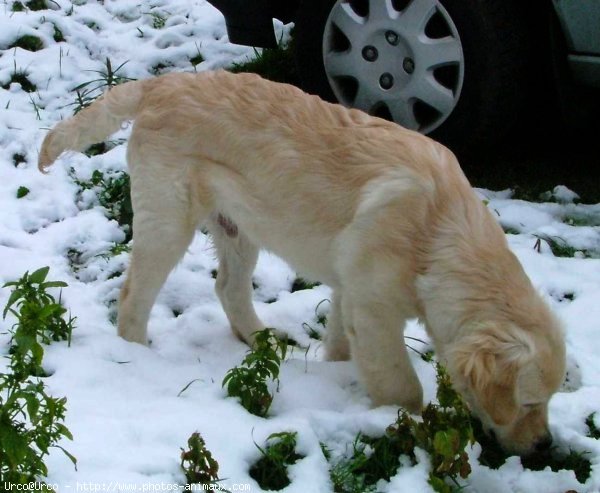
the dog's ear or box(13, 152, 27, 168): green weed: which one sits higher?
the dog's ear

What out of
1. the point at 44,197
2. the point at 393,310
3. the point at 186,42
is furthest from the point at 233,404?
the point at 186,42

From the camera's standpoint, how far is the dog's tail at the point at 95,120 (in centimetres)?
378

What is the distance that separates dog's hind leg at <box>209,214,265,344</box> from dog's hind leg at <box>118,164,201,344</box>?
0.34m

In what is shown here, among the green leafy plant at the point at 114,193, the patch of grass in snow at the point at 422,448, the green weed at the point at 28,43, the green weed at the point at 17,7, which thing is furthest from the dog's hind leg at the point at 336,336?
the green weed at the point at 17,7

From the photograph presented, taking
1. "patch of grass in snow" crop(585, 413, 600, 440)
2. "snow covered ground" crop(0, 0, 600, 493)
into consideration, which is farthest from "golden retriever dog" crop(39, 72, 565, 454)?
"patch of grass in snow" crop(585, 413, 600, 440)

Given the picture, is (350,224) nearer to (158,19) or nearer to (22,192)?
(22,192)

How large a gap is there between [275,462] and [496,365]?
0.75m

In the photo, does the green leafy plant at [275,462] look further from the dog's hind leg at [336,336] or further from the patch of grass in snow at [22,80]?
the patch of grass in snow at [22,80]

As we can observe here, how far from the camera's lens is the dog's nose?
3059 millimetres

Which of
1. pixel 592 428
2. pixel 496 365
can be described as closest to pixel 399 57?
pixel 592 428

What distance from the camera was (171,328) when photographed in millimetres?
4016

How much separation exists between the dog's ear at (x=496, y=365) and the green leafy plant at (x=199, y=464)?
0.82m

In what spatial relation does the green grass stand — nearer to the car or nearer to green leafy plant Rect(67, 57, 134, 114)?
green leafy plant Rect(67, 57, 134, 114)

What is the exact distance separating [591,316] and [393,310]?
3.87 feet
